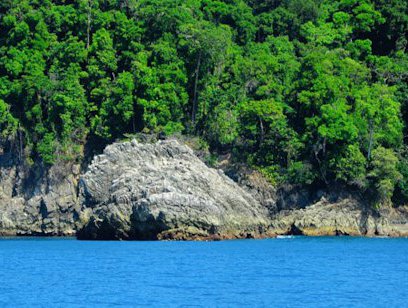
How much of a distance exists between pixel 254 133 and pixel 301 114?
361 centimetres

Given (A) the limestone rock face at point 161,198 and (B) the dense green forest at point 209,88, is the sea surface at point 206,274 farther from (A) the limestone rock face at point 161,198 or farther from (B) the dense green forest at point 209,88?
(B) the dense green forest at point 209,88

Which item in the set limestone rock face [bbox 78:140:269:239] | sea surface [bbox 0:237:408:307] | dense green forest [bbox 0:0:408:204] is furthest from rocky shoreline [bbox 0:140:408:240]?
sea surface [bbox 0:237:408:307]

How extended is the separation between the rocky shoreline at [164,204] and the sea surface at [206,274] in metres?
1.55

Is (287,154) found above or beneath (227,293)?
above

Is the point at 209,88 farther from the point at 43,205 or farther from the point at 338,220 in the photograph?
the point at 43,205

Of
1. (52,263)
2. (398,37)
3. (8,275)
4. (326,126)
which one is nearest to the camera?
(8,275)

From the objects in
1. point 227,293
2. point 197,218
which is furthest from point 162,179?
point 227,293

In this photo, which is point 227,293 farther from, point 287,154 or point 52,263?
point 287,154

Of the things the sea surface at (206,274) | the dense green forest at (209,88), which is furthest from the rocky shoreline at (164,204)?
the sea surface at (206,274)

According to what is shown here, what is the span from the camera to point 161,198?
2128 inches

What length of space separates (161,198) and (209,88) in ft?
50.9

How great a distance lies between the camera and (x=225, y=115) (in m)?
65.8

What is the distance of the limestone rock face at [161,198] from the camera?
A: 5450 cm

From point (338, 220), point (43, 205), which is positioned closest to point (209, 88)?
point (338, 220)
